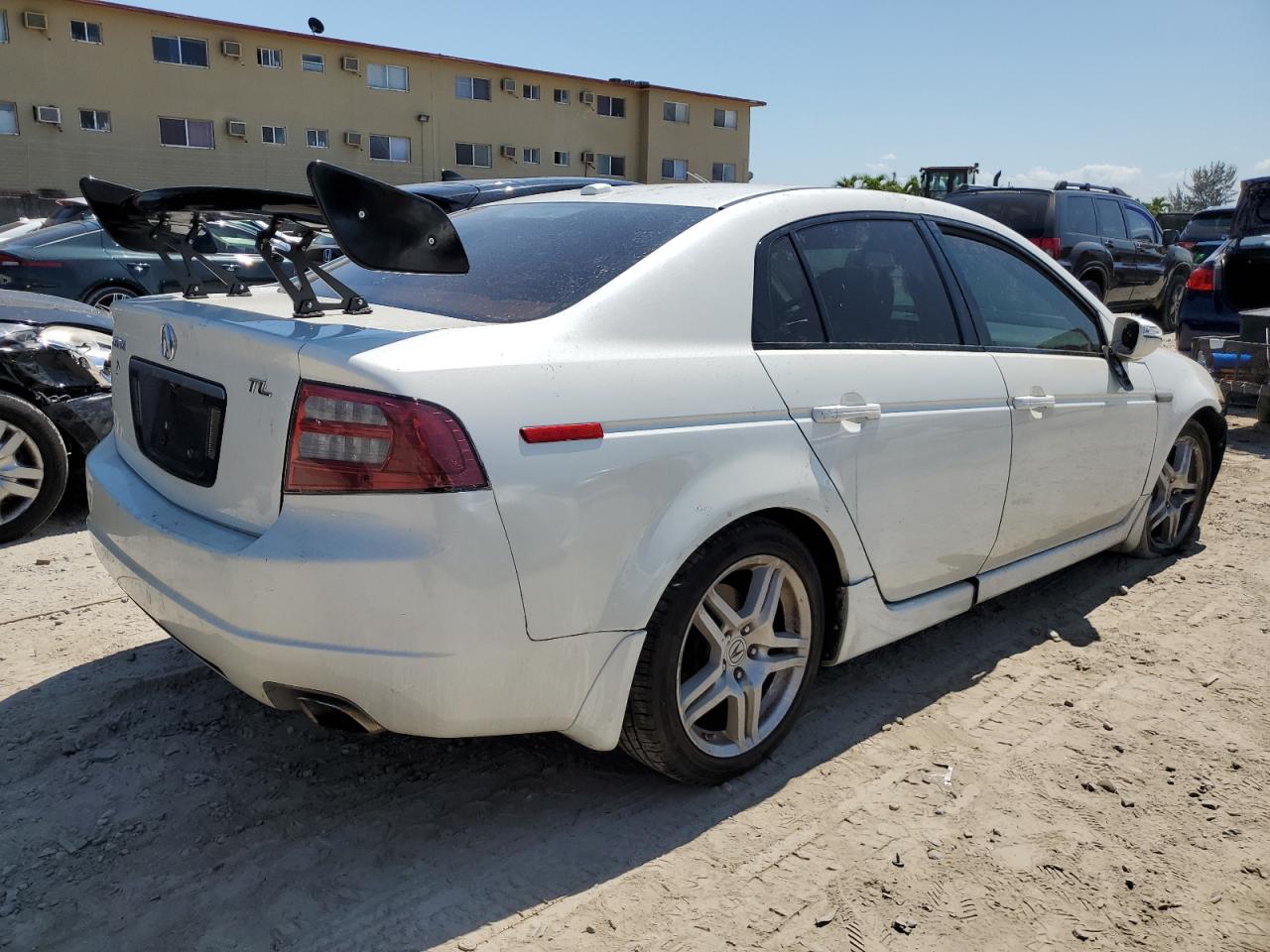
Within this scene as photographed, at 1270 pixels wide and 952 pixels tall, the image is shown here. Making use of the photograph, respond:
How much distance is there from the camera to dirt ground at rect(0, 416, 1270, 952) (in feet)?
7.60

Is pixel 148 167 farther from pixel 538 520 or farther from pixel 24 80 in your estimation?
pixel 538 520

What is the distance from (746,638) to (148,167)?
106ft

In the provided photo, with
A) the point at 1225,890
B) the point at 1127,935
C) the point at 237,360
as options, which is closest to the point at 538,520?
the point at 237,360

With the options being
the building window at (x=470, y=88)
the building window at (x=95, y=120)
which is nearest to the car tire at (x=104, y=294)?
the building window at (x=95, y=120)

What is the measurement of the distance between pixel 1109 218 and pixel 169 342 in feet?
42.0

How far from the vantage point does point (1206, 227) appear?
1998 cm

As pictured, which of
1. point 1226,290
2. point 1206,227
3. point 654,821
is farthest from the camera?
point 1206,227

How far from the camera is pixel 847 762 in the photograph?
9.95ft

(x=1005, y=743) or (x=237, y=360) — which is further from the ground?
(x=237, y=360)

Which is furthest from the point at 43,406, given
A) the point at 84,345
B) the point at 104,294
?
the point at 104,294

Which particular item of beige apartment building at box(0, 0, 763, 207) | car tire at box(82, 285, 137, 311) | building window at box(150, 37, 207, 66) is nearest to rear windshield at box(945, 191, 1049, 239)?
car tire at box(82, 285, 137, 311)

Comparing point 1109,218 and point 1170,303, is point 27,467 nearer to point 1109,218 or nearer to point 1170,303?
point 1109,218

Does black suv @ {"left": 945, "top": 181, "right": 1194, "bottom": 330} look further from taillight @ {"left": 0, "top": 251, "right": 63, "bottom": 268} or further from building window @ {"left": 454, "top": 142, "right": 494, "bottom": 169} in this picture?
building window @ {"left": 454, "top": 142, "right": 494, "bottom": 169}

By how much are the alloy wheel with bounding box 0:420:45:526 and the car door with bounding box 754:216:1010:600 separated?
12.3 feet
